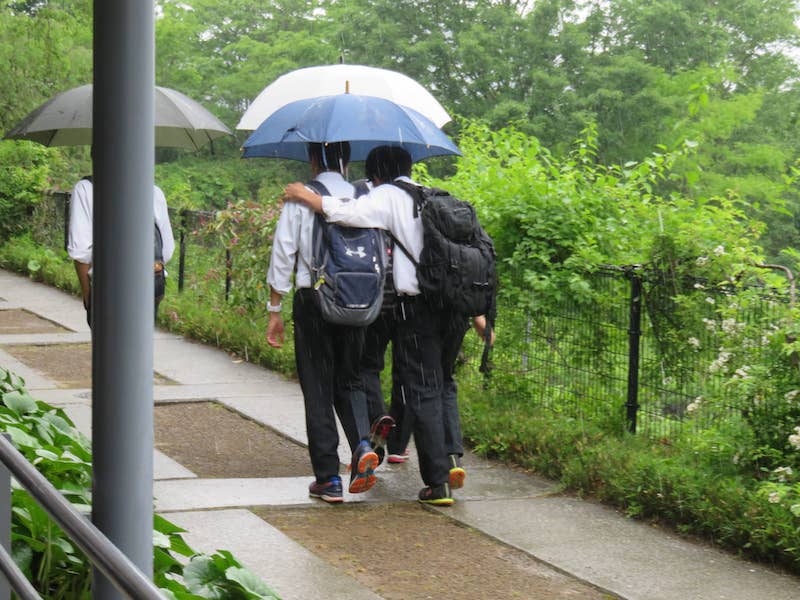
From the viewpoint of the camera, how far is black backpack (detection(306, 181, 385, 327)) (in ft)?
19.9

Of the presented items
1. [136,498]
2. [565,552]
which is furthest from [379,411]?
[136,498]

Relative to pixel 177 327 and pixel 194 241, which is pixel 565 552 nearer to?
pixel 177 327

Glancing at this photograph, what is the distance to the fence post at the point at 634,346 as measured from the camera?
24.4 ft

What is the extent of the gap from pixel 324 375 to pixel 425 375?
52 cm

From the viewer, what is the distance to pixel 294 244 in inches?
246

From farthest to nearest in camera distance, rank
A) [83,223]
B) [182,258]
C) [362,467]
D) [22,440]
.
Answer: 1. [182,258]
2. [83,223]
3. [362,467]
4. [22,440]

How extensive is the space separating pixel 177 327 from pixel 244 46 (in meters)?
44.7

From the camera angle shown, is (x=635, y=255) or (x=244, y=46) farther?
(x=244, y=46)

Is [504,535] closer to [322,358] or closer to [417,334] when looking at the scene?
[417,334]

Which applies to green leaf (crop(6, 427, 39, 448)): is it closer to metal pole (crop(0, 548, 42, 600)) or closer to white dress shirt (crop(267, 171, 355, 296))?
metal pole (crop(0, 548, 42, 600))

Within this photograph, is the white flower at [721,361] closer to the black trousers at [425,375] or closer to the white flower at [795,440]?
the white flower at [795,440]

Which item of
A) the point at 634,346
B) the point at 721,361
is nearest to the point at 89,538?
the point at 721,361

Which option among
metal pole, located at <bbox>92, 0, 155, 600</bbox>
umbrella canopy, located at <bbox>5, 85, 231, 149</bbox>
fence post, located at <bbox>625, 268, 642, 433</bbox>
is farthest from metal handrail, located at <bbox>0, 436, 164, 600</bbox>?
umbrella canopy, located at <bbox>5, 85, 231, 149</bbox>

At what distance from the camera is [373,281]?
615 cm
